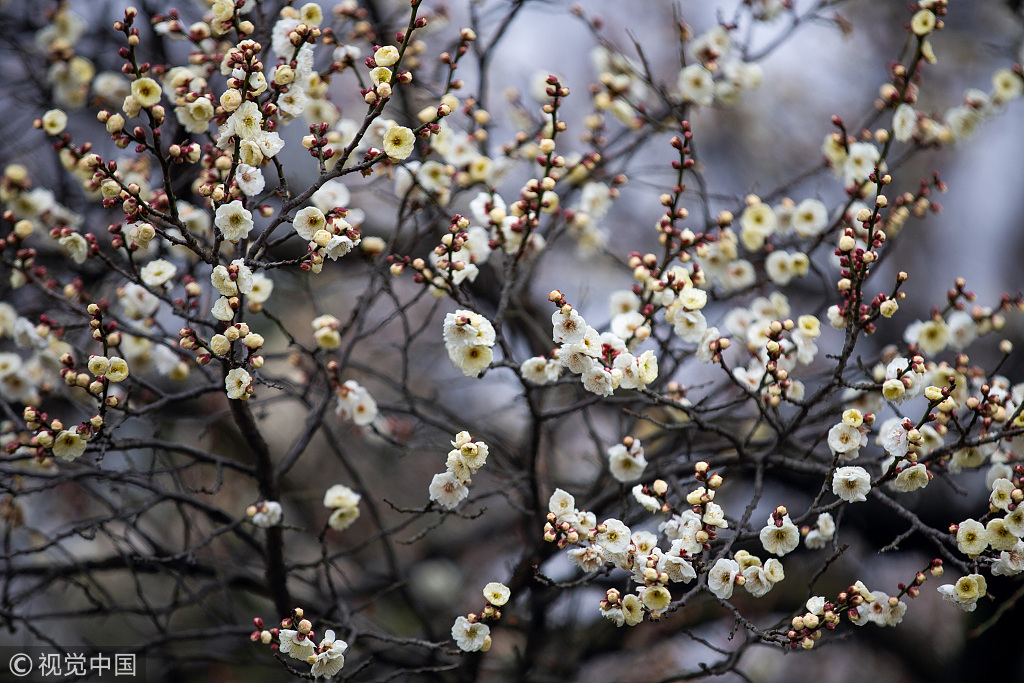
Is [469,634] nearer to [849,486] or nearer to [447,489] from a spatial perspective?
[447,489]

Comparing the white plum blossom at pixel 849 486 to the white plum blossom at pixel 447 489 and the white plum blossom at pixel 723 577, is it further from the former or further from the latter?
the white plum blossom at pixel 447 489

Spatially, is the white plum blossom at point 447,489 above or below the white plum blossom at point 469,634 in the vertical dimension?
above

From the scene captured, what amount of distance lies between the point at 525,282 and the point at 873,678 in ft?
20.1

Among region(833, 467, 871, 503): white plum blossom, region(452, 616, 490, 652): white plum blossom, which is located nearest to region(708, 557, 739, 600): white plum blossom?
region(833, 467, 871, 503): white plum blossom

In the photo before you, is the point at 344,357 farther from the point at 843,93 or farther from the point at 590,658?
the point at 843,93

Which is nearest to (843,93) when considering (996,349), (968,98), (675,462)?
(996,349)

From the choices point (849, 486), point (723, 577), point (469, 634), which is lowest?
point (469, 634)

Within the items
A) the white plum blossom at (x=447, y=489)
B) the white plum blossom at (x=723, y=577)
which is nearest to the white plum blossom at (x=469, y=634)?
the white plum blossom at (x=447, y=489)

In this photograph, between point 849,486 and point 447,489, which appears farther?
point 447,489

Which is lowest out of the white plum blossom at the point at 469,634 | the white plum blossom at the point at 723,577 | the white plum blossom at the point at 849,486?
the white plum blossom at the point at 469,634

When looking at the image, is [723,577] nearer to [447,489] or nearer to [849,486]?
[849,486]

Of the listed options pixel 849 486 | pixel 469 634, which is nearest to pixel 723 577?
pixel 849 486

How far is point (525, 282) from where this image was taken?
344cm

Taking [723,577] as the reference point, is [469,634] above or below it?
below
